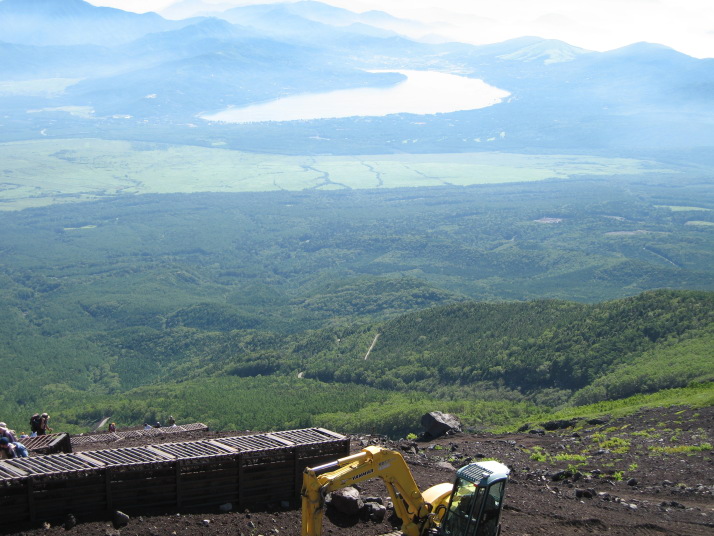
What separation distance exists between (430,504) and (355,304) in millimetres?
82389

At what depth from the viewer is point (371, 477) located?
13.8 metres

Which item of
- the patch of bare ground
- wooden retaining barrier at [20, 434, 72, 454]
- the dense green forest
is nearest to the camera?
the patch of bare ground

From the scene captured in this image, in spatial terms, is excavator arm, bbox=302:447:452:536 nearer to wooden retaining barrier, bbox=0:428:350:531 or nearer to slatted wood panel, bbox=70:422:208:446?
wooden retaining barrier, bbox=0:428:350:531

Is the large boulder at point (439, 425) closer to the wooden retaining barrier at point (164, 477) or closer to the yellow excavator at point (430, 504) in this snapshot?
the wooden retaining barrier at point (164, 477)

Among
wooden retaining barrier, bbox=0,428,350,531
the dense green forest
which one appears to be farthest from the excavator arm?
the dense green forest

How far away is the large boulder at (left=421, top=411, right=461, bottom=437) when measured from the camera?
29.5m

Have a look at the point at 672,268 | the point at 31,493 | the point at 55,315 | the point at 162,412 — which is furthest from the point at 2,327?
the point at 672,268

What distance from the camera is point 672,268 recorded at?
11531 cm

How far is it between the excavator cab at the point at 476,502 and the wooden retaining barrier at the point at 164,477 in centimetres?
433

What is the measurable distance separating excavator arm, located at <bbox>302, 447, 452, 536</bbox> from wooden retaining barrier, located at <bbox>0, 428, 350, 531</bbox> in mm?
3200

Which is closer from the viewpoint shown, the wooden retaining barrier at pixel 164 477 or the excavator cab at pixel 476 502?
the excavator cab at pixel 476 502

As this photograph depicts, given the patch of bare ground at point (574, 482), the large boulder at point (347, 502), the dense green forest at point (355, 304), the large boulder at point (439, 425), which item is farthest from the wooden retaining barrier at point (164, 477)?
the dense green forest at point (355, 304)

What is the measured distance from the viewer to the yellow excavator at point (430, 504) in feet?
45.1

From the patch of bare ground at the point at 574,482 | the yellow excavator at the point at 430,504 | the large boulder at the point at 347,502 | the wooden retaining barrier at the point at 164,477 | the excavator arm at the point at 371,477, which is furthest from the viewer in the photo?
the large boulder at the point at 347,502
